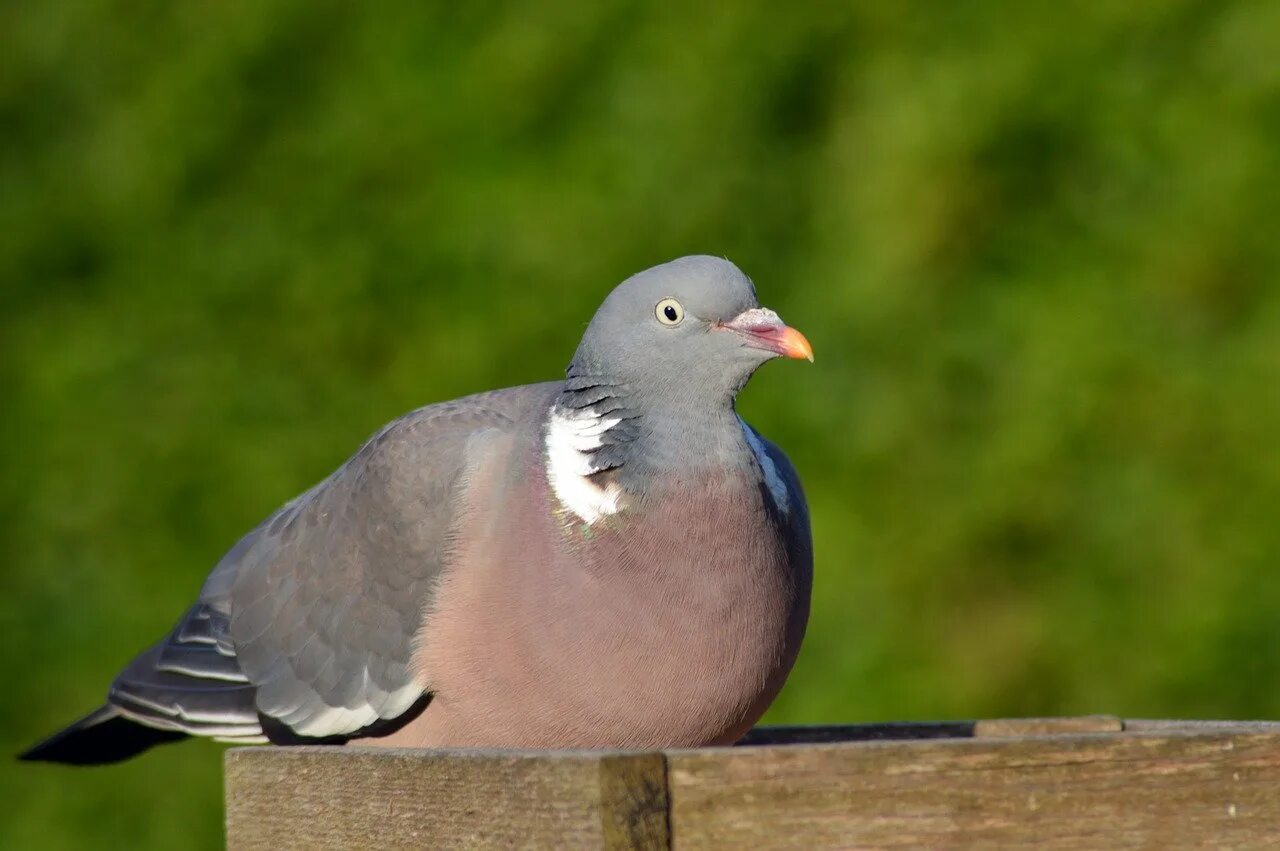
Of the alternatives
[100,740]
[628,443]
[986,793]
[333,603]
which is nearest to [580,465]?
[628,443]

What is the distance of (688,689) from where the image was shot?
2344mm

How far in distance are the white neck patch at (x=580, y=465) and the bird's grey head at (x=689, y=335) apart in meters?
0.07

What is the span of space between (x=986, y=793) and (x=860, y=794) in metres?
0.14

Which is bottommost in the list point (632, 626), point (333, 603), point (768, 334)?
point (333, 603)

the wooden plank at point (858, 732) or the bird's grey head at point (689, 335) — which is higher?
the bird's grey head at point (689, 335)

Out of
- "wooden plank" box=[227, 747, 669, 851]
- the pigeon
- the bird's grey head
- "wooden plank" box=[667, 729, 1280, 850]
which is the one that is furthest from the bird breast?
"wooden plank" box=[667, 729, 1280, 850]

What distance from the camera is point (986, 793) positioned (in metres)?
1.87

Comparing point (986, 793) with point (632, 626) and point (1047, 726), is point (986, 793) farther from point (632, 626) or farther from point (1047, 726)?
point (1047, 726)

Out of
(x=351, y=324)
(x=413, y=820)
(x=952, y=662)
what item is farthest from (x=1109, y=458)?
(x=413, y=820)

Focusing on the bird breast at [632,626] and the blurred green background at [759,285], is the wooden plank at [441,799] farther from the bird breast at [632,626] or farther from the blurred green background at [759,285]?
the blurred green background at [759,285]

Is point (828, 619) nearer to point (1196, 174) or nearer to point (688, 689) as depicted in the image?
point (1196, 174)

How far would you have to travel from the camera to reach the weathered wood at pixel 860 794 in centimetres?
181

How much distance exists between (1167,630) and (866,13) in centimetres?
180

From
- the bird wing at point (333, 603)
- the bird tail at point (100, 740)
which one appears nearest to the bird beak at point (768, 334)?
the bird wing at point (333, 603)
